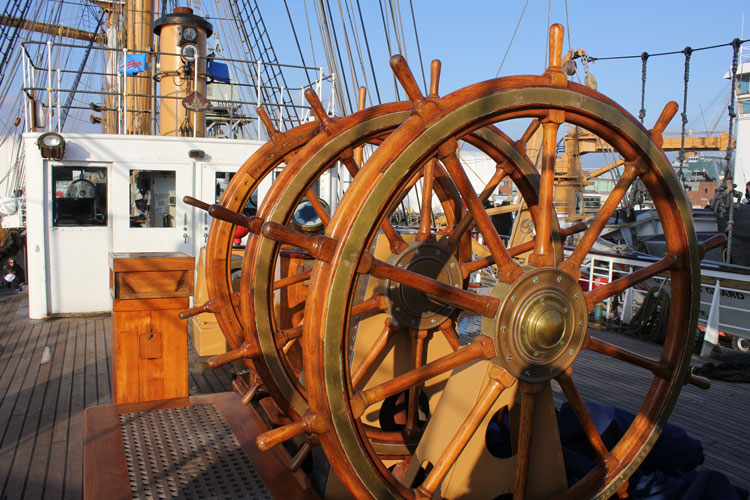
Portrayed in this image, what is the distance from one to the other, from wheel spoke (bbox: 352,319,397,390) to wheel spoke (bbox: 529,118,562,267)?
36.0 inches

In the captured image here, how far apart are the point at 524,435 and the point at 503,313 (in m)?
0.46

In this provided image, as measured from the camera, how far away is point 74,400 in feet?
13.6

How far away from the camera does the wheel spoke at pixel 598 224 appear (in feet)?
6.77

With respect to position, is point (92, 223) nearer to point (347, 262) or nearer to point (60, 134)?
point (60, 134)

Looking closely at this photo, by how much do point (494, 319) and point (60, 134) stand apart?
608 cm

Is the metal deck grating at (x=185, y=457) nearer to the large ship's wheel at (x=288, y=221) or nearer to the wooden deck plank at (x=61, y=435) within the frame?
the large ship's wheel at (x=288, y=221)

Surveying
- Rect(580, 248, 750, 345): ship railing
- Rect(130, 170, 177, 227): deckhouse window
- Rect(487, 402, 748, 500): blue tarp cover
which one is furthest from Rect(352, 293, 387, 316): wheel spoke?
Rect(130, 170, 177, 227): deckhouse window

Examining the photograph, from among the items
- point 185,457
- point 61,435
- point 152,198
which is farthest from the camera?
point 152,198

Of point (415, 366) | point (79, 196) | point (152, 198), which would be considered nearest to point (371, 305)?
point (415, 366)

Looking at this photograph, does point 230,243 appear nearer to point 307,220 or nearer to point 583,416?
point 307,220

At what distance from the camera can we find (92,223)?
6.86m

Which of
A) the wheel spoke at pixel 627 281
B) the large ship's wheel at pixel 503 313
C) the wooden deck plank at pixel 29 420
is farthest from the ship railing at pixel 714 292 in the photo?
the wooden deck plank at pixel 29 420

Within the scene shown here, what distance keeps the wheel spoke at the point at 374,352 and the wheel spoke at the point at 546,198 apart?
3.00ft

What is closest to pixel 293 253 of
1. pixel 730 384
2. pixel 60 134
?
pixel 730 384
